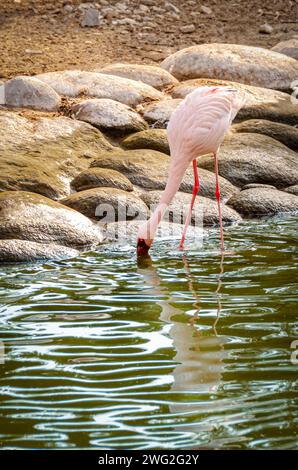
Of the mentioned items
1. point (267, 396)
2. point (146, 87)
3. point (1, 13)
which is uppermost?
point (1, 13)

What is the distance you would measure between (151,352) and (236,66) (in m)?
7.49

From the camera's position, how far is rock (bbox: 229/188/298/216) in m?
8.27

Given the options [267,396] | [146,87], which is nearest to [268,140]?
[146,87]

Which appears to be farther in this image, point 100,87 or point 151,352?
point 100,87

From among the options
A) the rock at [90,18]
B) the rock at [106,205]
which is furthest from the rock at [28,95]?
the rock at [90,18]

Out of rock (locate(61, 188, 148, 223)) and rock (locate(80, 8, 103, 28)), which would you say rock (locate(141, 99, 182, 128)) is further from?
rock (locate(80, 8, 103, 28))

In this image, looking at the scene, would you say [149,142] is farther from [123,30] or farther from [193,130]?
[123,30]

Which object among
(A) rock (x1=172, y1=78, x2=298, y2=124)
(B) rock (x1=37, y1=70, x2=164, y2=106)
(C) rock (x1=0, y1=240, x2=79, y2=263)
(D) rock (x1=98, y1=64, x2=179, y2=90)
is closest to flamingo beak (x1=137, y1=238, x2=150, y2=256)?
(C) rock (x1=0, y1=240, x2=79, y2=263)

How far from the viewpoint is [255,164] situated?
898cm

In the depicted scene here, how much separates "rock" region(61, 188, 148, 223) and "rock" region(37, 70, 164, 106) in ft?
8.67

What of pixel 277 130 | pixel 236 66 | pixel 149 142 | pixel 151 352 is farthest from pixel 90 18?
pixel 151 352

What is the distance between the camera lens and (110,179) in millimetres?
8055

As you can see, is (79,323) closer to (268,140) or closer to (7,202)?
(7,202)

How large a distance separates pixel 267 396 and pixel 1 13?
36.1ft
